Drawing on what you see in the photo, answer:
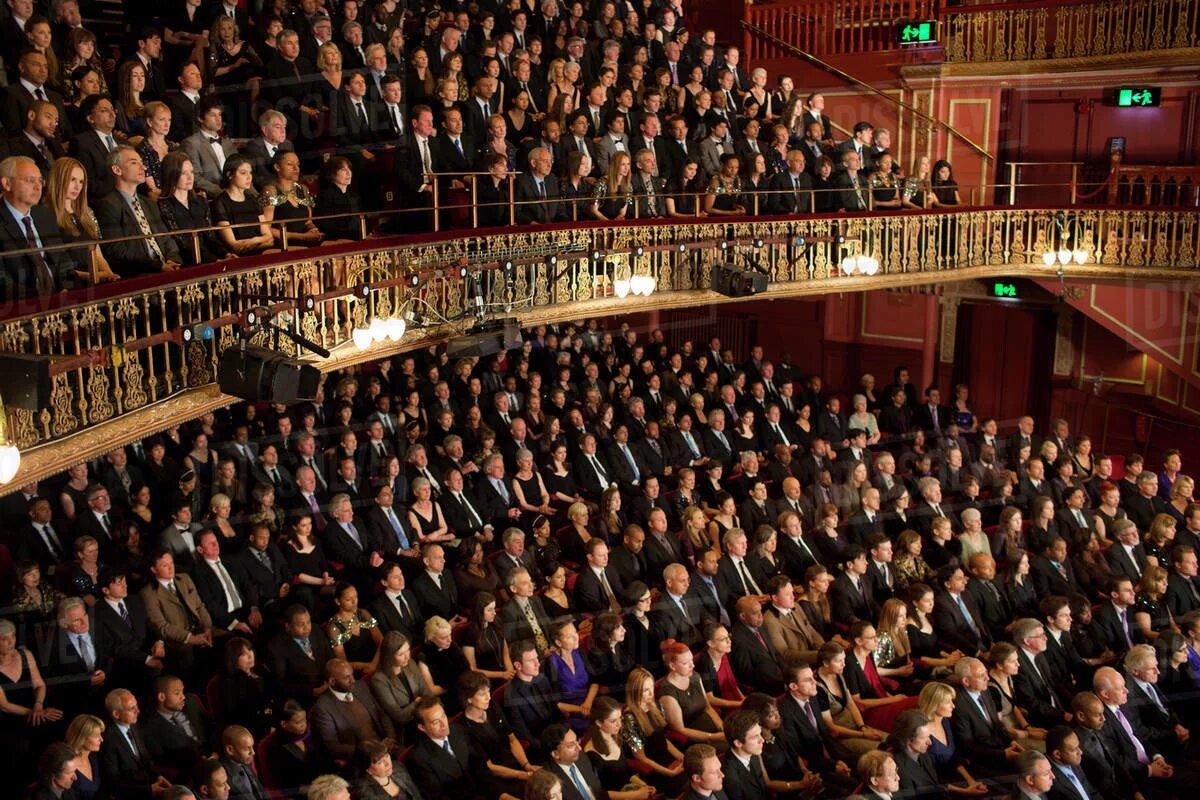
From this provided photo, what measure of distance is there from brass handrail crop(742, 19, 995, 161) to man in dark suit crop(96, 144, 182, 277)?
9.07 metres

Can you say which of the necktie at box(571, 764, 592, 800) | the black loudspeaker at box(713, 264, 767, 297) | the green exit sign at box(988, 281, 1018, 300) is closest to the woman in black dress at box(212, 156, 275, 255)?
the necktie at box(571, 764, 592, 800)

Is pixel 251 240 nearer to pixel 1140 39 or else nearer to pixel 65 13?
pixel 65 13

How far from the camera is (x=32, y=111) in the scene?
5855mm

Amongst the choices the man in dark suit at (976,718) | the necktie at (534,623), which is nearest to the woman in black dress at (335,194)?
the necktie at (534,623)

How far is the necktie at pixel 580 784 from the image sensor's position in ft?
17.3

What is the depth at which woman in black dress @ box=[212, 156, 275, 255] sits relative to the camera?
21.6 feet

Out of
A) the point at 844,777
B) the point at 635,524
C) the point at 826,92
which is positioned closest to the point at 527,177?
the point at 635,524

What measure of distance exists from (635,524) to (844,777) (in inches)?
104

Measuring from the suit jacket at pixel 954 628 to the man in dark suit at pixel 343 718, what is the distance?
10.8 feet

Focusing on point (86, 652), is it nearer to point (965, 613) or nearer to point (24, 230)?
point (24, 230)

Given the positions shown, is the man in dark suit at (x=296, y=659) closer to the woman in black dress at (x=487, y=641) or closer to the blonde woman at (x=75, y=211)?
the woman in black dress at (x=487, y=641)

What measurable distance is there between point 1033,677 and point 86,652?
490 cm

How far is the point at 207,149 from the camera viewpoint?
6957mm

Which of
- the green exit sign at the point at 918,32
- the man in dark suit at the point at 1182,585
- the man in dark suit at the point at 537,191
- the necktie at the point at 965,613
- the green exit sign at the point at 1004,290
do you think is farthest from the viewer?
the green exit sign at the point at 918,32
